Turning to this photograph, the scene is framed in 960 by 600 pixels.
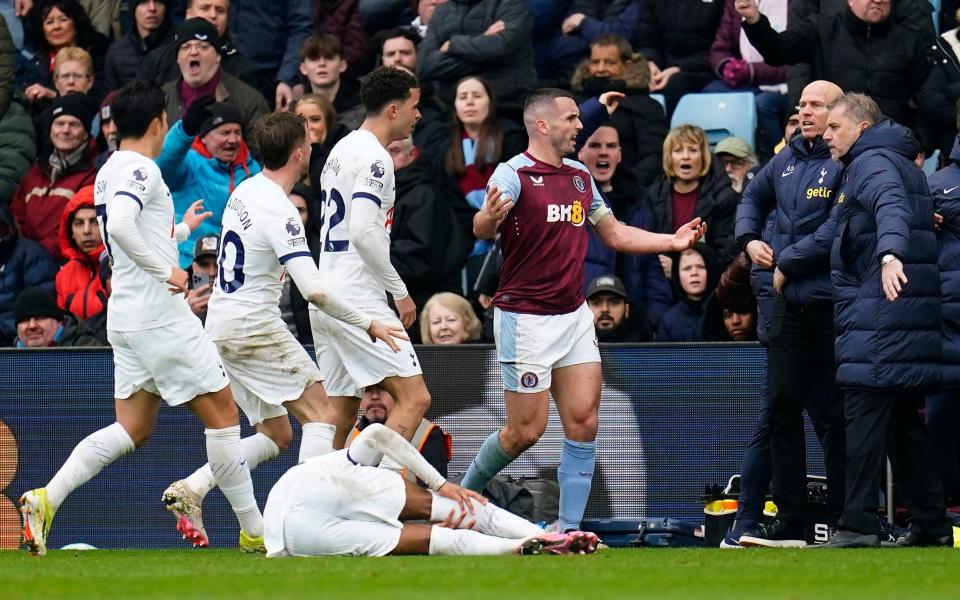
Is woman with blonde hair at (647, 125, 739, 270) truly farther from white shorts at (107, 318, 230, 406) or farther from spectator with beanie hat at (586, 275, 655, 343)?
white shorts at (107, 318, 230, 406)

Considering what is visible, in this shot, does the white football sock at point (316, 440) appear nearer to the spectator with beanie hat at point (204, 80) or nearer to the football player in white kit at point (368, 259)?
the football player in white kit at point (368, 259)

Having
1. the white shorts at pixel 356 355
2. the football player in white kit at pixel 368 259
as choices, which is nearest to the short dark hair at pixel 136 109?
the football player in white kit at pixel 368 259

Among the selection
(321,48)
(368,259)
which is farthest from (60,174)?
(368,259)

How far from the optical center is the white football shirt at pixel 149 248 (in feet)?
31.9

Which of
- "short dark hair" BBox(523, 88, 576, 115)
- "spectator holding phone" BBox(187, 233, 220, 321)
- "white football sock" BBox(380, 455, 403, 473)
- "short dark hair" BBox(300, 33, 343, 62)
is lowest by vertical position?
"white football sock" BBox(380, 455, 403, 473)

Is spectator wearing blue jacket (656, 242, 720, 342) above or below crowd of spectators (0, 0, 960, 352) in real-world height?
below

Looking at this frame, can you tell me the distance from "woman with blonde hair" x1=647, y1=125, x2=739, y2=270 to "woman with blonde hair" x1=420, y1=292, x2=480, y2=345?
67.2 inches

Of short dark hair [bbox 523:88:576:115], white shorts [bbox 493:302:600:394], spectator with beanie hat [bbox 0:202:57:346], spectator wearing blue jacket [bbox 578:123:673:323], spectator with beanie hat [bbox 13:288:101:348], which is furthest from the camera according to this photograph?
spectator with beanie hat [bbox 0:202:57:346]

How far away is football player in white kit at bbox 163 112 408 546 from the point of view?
9.98m

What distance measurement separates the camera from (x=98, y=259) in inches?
534

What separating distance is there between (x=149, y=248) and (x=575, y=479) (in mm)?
2818

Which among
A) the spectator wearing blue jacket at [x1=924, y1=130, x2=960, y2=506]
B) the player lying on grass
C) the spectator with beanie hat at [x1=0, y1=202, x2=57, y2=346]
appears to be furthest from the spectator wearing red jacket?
the spectator wearing blue jacket at [x1=924, y1=130, x2=960, y2=506]

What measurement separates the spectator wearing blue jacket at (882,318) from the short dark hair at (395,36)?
5892mm

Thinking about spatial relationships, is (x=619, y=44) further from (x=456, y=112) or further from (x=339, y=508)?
(x=339, y=508)
